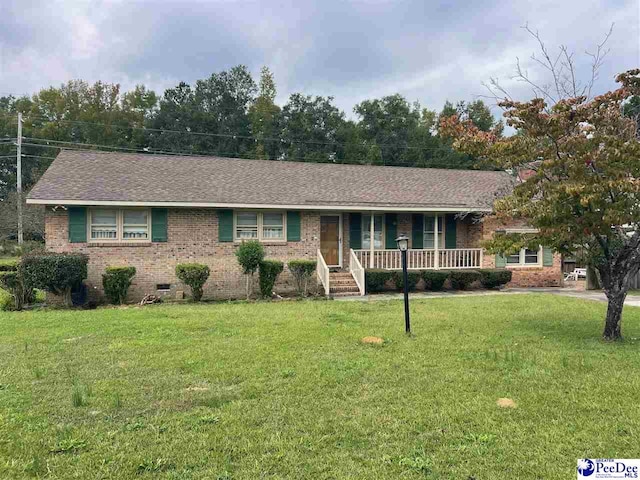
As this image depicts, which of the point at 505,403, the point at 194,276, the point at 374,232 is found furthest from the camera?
the point at 374,232

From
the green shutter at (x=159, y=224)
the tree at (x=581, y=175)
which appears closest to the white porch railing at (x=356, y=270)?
the green shutter at (x=159, y=224)

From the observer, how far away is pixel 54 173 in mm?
13695

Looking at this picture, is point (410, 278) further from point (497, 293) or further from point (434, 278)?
point (497, 293)

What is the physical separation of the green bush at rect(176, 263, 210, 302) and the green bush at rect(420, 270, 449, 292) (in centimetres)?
709

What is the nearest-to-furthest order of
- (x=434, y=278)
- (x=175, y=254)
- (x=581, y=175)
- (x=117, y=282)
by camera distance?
(x=581, y=175), (x=117, y=282), (x=175, y=254), (x=434, y=278)

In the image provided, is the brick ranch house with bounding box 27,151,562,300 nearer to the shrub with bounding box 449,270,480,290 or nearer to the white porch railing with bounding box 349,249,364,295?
the white porch railing with bounding box 349,249,364,295

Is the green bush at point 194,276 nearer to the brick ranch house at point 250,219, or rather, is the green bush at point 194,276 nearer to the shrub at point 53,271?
the brick ranch house at point 250,219

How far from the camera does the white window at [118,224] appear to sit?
12.9 m

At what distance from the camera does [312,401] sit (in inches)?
177

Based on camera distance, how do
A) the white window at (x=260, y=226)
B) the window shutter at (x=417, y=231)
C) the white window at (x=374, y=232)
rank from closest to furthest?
the white window at (x=260, y=226) < the white window at (x=374, y=232) < the window shutter at (x=417, y=231)

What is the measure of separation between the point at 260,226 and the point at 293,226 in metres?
1.06

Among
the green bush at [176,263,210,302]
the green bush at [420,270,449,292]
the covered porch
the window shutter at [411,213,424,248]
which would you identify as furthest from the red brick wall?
the window shutter at [411,213,424,248]

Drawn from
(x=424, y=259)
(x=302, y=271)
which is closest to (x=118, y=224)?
(x=302, y=271)

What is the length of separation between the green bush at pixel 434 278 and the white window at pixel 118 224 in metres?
8.88
